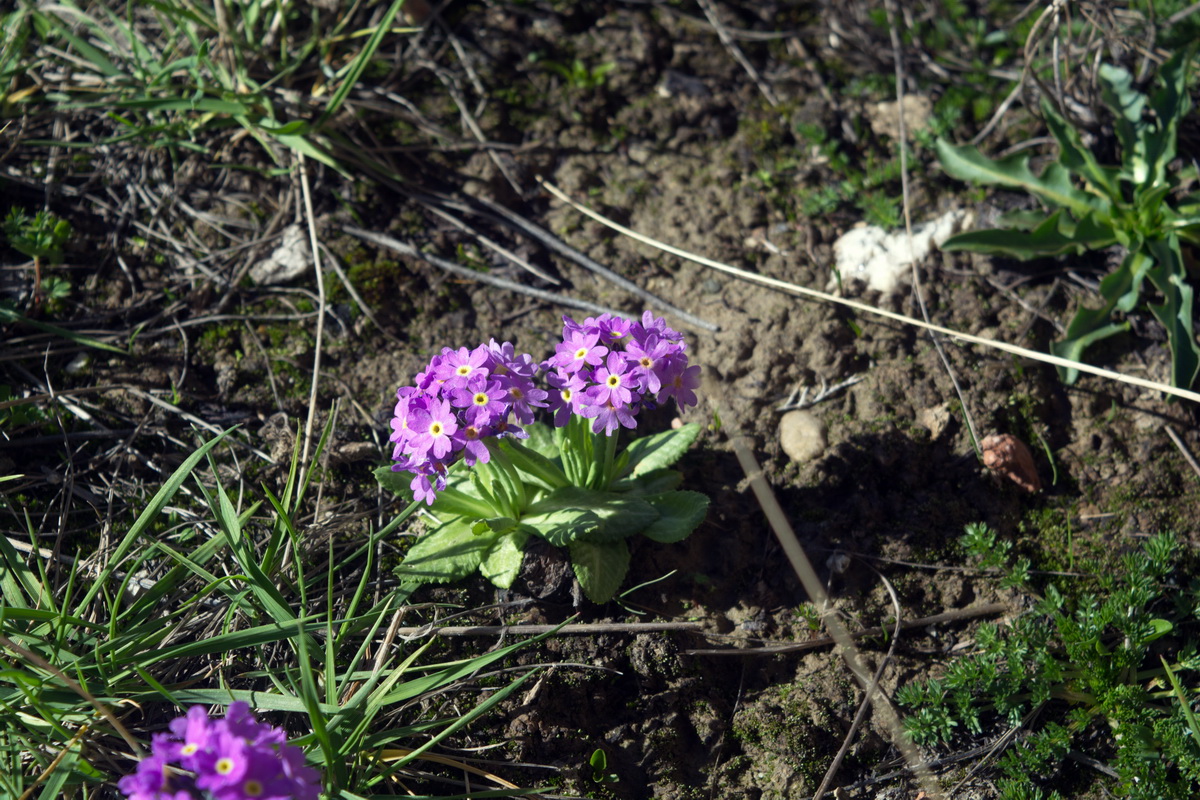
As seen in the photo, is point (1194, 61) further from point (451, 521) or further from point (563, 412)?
point (451, 521)

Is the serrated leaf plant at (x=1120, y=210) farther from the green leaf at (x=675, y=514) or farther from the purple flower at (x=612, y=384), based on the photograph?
the purple flower at (x=612, y=384)

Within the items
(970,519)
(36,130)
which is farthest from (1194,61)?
(36,130)

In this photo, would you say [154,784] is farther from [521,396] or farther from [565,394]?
[565,394]

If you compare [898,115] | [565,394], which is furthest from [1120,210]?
[565,394]

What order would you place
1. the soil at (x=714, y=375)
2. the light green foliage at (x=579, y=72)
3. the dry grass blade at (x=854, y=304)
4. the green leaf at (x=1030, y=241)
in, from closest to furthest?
1. the soil at (x=714, y=375)
2. the dry grass blade at (x=854, y=304)
3. the green leaf at (x=1030, y=241)
4. the light green foliage at (x=579, y=72)

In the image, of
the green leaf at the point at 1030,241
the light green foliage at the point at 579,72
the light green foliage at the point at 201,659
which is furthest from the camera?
the light green foliage at the point at 579,72

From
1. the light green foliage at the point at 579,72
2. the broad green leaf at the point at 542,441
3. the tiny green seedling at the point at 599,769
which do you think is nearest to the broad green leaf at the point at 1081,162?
the light green foliage at the point at 579,72

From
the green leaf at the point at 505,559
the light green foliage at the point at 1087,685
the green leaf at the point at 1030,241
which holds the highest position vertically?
the green leaf at the point at 1030,241
